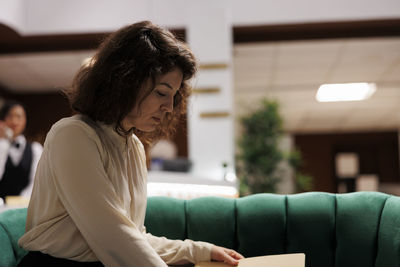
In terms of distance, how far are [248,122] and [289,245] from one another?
6.11 metres

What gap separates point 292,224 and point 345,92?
26.8 ft

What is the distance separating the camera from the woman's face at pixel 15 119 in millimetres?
4180

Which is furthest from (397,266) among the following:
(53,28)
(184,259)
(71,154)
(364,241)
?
(53,28)

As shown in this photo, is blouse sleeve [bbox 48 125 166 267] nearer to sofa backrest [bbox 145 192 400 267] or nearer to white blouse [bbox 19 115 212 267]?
white blouse [bbox 19 115 212 267]

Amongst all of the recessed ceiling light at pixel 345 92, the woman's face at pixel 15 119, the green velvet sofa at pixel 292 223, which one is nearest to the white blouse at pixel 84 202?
the green velvet sofa at pixel 292 223

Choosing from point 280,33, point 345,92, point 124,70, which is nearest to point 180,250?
point 124,70

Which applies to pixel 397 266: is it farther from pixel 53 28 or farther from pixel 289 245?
pixel 53 28

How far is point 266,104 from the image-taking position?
768 cm

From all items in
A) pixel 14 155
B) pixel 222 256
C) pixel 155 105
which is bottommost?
pixel 14 155

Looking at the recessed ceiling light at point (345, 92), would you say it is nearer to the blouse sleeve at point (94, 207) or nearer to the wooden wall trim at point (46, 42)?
the wooden wall trim at point (46, 42)

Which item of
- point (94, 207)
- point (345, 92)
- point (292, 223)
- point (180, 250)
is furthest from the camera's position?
point (345, 92)

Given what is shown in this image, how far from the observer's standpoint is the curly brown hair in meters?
1.26

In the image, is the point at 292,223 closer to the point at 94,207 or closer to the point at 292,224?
the point at 292,224

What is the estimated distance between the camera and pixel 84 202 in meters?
1.14
